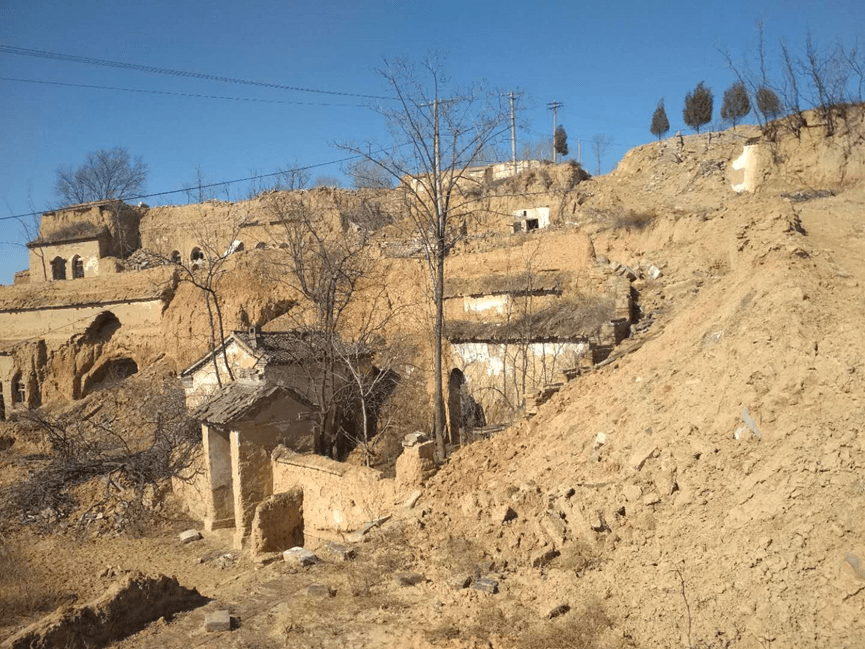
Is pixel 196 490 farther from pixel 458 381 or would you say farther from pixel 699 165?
pixel 699 165

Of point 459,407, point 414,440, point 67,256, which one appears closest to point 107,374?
point 67,256

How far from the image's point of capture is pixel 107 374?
2883 centimetres

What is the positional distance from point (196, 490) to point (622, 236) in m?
13.4

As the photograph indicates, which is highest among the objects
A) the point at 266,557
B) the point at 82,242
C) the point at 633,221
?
the point at 82,242

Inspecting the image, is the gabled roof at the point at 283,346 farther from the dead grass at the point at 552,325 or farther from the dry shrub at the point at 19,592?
the dry shrub at the point at 19,592

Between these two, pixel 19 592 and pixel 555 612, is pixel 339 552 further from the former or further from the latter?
pixel 19 592

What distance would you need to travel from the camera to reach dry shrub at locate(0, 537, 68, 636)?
9.47m

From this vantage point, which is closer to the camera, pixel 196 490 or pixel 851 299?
pixel 851 299

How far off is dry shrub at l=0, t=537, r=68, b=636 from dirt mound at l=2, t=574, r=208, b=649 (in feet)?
12.1

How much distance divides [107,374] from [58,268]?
1351 centimetres

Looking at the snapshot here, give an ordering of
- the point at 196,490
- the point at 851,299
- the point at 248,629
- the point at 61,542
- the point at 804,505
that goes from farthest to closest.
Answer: the point at 196,490, the point at 61,542, the point at 851,299, the point at 248,629, the point at 804,505

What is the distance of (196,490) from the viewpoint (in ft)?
46.1

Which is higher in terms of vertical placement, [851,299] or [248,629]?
[851,299]

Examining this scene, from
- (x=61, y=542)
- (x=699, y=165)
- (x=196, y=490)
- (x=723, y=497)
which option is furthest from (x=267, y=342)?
(x=699, y=165)
